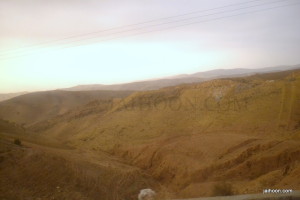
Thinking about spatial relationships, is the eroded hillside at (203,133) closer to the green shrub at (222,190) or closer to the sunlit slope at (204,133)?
the sunlit slope at (204,133)

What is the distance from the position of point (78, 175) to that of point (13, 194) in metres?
2.77

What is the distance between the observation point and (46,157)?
10.8 metres

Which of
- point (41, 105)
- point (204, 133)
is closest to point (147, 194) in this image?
point (204, 133)

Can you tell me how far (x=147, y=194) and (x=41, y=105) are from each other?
1441 inches

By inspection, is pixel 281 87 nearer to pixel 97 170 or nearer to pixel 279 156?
pixel 279 156

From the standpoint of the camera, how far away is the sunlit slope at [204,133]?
11.0m

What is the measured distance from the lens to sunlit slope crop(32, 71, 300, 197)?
1102cm

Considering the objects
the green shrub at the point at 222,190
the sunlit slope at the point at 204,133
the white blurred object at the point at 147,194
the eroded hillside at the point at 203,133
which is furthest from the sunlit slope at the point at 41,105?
the green shrub at the point at 222,190

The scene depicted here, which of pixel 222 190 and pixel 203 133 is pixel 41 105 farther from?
pixel 222 190

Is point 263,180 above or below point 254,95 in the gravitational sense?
below

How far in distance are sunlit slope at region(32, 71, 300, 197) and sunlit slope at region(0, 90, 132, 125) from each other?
11.7m

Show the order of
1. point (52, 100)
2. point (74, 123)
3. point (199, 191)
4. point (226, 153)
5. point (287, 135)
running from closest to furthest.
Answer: point (199, 191) < point (226, 153) < point (287, 135) < point (74, 123) < point (52, 100)

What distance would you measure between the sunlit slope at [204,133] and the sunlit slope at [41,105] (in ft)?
38.2

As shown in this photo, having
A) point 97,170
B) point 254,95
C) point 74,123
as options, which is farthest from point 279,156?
point 74,123
